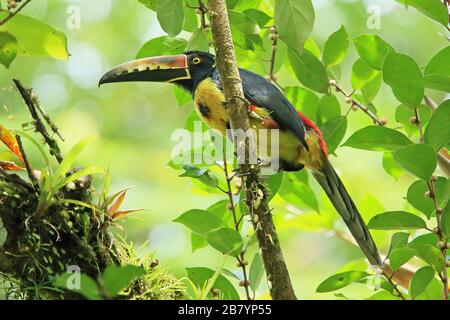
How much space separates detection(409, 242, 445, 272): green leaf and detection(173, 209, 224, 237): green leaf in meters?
0.62

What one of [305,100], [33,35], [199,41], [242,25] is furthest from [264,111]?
[33,35]

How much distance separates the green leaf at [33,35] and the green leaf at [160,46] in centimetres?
65

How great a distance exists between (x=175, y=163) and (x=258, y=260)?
552 mm

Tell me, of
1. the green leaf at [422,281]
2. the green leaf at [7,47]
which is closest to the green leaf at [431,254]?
the green leaf at [422,281]

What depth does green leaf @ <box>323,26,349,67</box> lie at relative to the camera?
9.74ft

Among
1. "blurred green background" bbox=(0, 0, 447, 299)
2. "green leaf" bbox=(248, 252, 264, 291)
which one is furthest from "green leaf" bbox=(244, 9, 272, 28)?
"blurred green background" bbox=(0, 0, 447, 299)

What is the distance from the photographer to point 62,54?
218 centimetres

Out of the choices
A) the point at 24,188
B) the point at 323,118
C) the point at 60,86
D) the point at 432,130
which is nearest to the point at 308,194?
the point at 323,118

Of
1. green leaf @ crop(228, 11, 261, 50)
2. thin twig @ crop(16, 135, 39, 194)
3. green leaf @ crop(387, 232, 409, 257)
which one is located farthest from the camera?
green leaf @ crop(228, 11, 261, 50)

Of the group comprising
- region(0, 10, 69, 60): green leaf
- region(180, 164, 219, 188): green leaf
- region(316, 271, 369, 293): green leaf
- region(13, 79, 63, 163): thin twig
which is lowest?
region(316, 271, 369, 293): green leaf

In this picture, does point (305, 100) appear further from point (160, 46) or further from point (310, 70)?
point (160, 46)

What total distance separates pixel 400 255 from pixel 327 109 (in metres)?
0.96

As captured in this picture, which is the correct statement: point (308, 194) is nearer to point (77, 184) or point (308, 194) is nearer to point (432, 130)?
point (432, 130)

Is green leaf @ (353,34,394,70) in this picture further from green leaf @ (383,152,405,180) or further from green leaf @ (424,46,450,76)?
green leaf @ (383,152,405,180)
